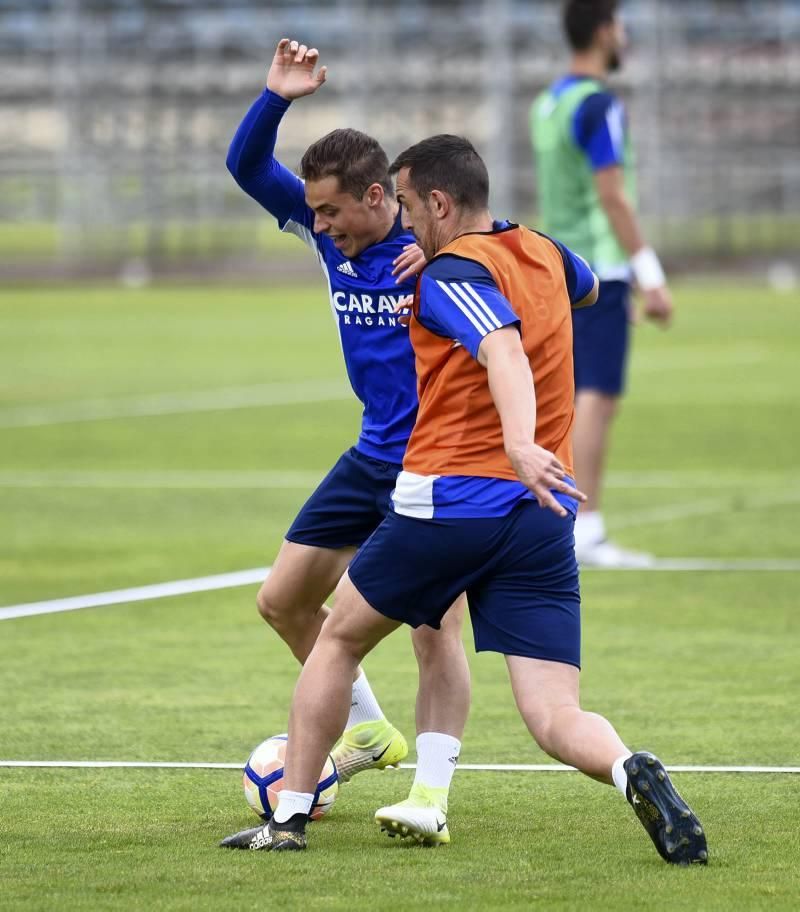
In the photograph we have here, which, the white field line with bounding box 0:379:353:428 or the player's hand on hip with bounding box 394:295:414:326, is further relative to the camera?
the white field line with bounding box 0:379:353:428

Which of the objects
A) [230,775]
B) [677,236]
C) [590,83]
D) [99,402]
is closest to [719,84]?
[677,236]

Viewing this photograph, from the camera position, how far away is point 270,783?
595cm

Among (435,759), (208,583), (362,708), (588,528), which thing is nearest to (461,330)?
(435,759)

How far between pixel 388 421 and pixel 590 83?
528 centimetres

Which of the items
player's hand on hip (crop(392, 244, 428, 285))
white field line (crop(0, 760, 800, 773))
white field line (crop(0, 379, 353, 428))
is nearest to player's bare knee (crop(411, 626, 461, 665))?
white field line (crop(0, 760, 800, 773))

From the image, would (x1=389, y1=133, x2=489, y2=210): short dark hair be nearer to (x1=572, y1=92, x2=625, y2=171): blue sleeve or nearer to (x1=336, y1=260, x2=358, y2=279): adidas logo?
(x1=336, y1=260, x2=358, y2=279): adidas logo

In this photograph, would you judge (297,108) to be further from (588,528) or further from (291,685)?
(291,685)

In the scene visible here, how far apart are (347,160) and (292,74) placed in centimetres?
59

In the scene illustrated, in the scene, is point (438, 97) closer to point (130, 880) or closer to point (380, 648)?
point (380, 648)

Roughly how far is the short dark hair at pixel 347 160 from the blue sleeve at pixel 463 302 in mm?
646

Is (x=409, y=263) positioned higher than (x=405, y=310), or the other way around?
(x=409, y=263)

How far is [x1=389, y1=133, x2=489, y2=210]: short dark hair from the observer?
5367 mm

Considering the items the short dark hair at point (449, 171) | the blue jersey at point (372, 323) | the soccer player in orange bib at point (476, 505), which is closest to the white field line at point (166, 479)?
the blue jersey at point (372, 323)

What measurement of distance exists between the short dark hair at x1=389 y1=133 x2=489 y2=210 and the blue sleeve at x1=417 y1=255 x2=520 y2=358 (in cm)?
20
